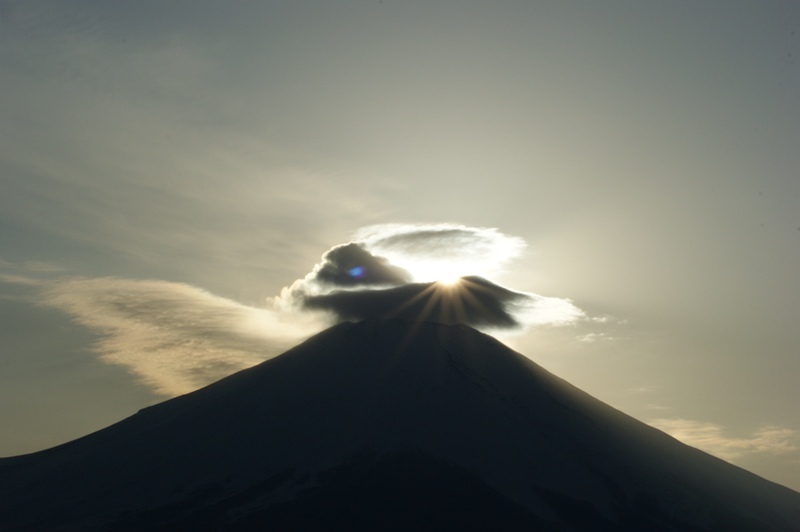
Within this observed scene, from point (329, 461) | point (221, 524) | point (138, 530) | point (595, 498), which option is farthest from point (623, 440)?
point (138, 530)

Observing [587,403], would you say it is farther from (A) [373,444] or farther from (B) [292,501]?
(B) [292,501]

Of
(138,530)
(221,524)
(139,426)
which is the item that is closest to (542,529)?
(221,524)

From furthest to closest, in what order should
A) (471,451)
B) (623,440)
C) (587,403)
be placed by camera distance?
(587,403), (623,440), (471,451)

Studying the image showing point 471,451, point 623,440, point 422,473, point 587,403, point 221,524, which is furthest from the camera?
point 587,403

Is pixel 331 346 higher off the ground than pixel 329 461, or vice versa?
pixel 331 346

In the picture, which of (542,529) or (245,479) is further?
(245,479)

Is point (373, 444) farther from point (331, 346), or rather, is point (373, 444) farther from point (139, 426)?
point (139, 426)

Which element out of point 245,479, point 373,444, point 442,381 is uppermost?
point 442,381
